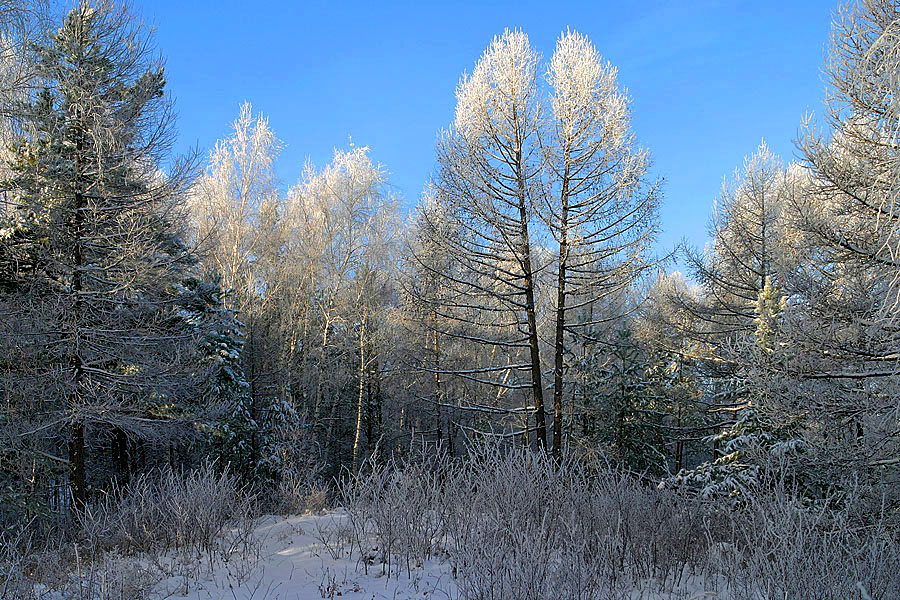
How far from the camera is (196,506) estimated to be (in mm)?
5781

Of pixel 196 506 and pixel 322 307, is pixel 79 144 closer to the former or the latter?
pixel 196 506

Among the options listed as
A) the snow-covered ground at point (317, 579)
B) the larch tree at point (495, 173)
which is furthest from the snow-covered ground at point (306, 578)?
the larch tree at point (495, 173)

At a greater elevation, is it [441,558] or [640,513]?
[640,513]

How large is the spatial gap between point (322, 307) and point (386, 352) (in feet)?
9.80

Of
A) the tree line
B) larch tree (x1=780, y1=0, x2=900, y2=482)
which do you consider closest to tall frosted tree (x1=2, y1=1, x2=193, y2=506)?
the tree line

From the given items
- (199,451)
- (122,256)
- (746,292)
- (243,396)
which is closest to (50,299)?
(122,256)

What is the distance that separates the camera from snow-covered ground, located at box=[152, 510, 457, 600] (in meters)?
4.47

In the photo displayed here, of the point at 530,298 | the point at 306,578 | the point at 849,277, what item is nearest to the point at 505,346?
the point at 530,298

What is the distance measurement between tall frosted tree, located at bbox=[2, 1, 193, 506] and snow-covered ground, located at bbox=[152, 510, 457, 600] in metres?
5.00

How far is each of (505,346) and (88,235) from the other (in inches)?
316

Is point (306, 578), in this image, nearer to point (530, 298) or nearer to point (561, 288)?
point (530, 298)

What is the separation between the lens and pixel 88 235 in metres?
9.20

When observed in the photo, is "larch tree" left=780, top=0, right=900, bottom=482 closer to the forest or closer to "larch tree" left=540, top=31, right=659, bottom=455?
the forest

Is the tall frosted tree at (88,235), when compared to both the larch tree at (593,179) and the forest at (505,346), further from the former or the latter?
the larch tree at (593,179)
